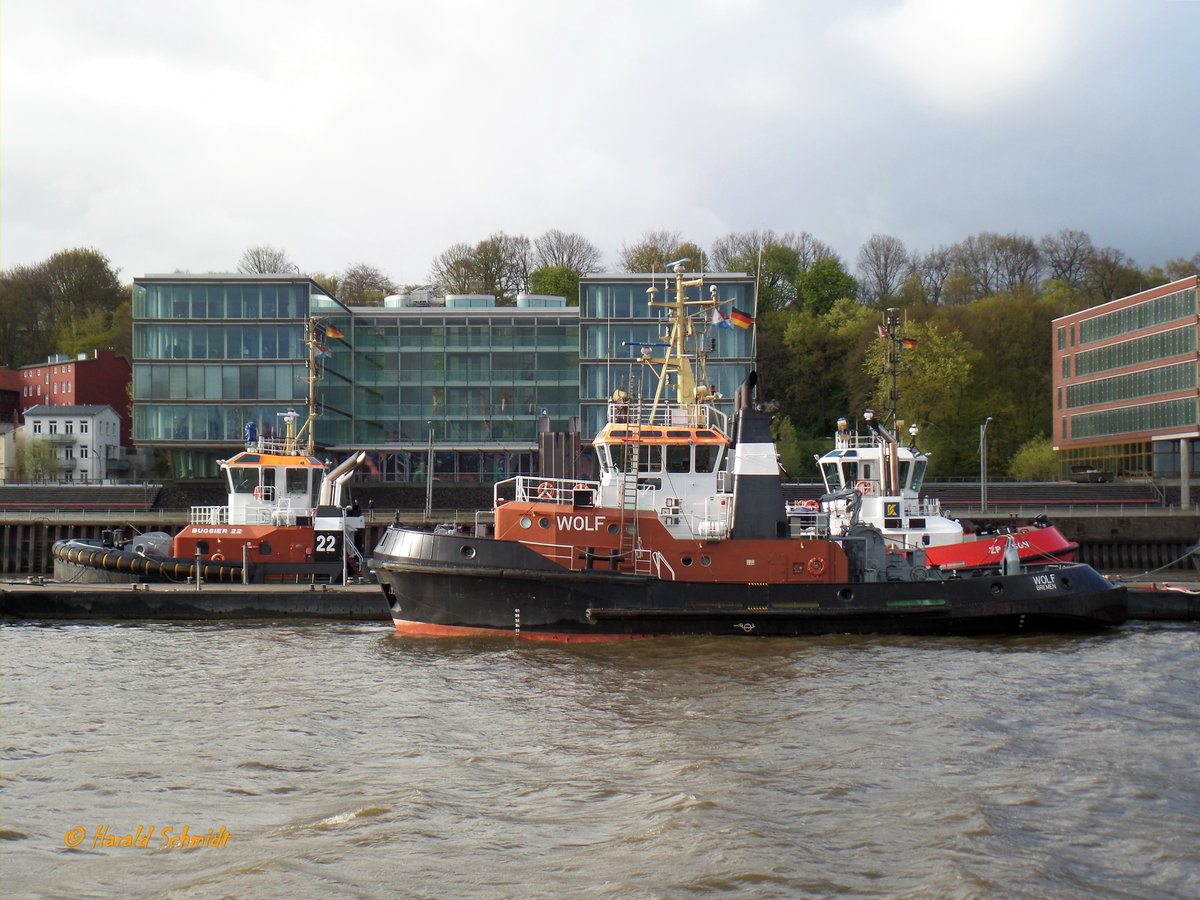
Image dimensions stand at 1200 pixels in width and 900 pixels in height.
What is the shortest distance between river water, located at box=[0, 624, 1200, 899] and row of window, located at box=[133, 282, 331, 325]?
33.5 metres

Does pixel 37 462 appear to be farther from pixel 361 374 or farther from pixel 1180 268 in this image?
pixel 1180 268

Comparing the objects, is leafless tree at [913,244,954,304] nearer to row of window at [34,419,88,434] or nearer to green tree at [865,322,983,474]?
green tree at [865,322,983,474]

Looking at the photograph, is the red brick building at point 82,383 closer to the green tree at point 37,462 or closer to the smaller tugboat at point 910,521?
the green tree at point 37,462

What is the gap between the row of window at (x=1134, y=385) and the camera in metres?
48.0

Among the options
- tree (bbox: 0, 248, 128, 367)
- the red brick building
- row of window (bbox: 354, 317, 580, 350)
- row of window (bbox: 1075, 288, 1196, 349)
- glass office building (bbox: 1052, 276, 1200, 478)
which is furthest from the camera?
tree (bbox: 0, 248, 128, 367)

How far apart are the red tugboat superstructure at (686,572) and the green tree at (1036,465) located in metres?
32.6

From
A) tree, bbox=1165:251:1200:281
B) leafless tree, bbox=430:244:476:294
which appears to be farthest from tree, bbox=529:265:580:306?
tree, bbox=1165:251:1200:281

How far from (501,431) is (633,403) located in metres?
31.2

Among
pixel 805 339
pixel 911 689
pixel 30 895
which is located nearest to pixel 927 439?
pixel 805 339

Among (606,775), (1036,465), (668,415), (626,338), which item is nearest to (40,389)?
(626,338)

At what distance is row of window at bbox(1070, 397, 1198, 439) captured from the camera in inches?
1880

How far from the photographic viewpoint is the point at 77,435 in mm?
63469

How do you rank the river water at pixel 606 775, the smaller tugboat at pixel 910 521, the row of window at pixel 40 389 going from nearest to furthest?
the river water at pixel 606 775
the smaller tugboat at pixel 910 521
the row of window at pixel 40 389

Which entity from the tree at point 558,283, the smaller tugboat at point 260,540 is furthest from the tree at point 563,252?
the smaller tugboat at point 260,540
